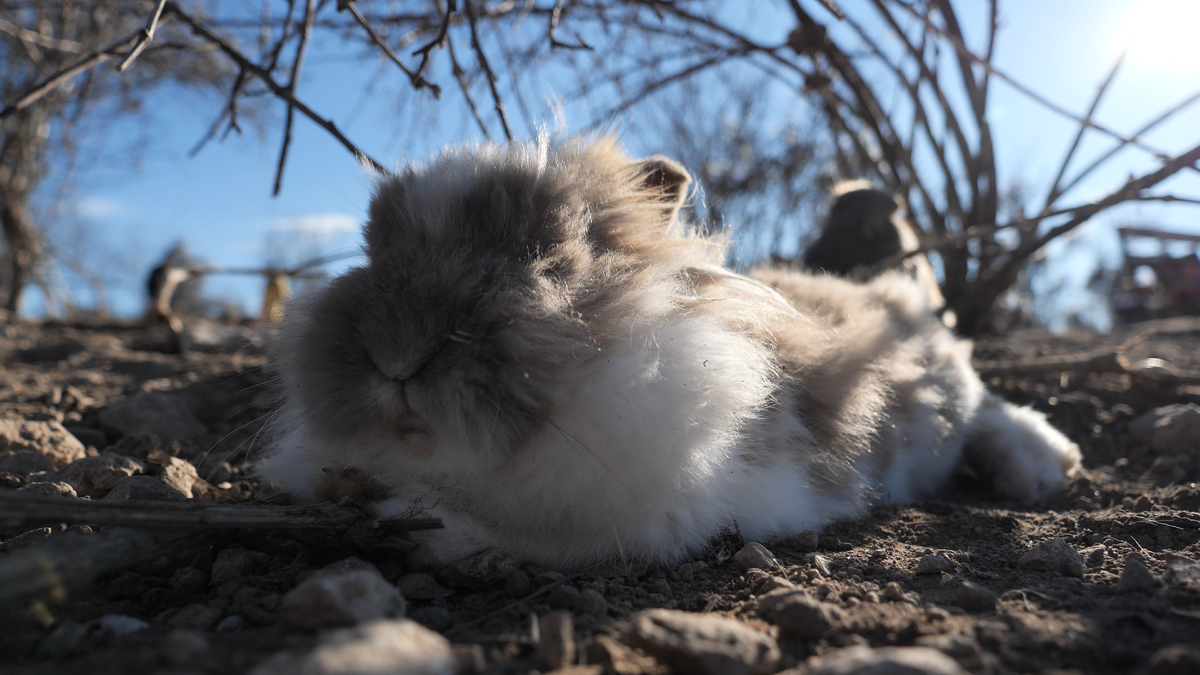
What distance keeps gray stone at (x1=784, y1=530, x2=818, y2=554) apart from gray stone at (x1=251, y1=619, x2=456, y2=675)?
1229 mm

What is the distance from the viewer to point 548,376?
1557 mm

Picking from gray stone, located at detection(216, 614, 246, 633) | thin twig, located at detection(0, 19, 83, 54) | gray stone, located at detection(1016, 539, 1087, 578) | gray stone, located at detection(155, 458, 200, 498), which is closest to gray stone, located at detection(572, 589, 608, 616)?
gray stone, located at detection(216, 614, 246, 633)

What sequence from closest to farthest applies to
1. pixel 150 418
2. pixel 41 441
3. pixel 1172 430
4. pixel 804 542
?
pixel 804 542, pixel 41 441, pixel 150 418, pixel 1172 430

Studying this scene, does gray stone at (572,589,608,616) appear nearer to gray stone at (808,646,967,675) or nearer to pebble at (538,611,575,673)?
pebble at (538,611,575,673)

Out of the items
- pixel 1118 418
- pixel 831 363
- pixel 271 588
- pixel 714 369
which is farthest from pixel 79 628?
pixel 1118 418

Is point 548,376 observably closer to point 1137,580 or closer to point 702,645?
point 702,645

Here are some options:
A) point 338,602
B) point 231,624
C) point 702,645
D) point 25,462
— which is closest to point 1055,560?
point 702,645

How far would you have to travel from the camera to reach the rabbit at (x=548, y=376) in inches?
61.0

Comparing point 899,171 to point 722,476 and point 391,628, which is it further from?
point 391,628

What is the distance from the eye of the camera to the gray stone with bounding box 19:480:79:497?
177 cm

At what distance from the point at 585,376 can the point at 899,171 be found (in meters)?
4.70

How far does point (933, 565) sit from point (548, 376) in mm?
1056

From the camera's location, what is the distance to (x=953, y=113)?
475 cm

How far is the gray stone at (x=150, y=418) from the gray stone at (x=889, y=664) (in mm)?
2664
